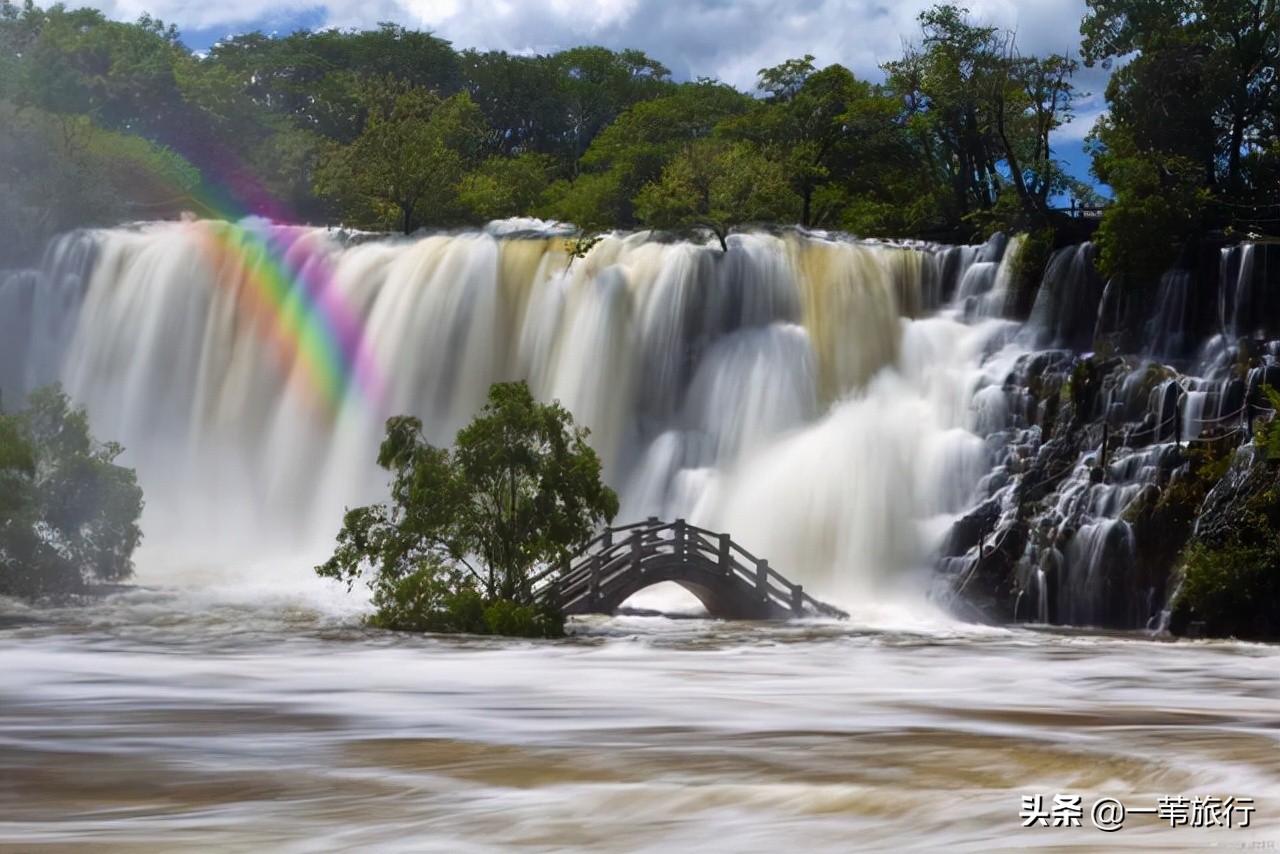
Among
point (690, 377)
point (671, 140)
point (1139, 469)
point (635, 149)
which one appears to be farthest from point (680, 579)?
point (671, 140)

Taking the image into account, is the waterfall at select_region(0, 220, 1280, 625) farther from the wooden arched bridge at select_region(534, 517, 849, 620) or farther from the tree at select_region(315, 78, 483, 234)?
the tree at select_region(315, 78, 483, 234)

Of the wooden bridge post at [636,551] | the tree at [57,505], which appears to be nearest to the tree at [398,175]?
the tree at [57,505]

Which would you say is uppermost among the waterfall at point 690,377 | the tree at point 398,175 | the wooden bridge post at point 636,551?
the tree at point 398,175

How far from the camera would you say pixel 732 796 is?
12.5 meters

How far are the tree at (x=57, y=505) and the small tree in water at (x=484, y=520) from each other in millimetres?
5958

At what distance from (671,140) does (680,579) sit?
1376 inches

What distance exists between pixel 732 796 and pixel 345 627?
16.5 m

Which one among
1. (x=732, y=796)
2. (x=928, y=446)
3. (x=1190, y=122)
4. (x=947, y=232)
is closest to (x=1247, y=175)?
(x=1190, y=122)

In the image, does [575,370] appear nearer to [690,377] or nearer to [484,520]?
[690,377]

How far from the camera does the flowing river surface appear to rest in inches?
446

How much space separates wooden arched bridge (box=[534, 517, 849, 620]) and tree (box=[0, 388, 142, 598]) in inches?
314

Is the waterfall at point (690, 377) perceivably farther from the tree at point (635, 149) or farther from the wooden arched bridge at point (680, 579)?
the tree at point (635, 149)

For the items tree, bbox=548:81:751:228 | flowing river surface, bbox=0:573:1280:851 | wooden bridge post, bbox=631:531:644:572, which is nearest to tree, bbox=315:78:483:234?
tree, bbox=548:81:751:228

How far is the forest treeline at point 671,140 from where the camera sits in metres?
45.5
